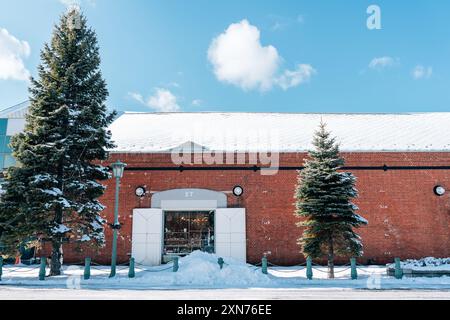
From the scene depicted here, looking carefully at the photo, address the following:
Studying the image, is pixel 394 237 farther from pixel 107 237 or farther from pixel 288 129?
pixel 107 237

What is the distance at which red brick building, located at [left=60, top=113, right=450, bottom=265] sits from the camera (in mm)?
18266

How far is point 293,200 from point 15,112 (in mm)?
23685

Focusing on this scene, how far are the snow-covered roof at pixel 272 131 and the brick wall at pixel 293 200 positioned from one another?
815 mm

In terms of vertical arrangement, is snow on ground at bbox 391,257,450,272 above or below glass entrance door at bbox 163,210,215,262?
below

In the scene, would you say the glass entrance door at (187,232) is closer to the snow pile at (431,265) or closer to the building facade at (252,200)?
the building facade at (252,200)

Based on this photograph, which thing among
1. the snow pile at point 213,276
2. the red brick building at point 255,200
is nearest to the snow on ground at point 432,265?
the red brick building at point 255,200

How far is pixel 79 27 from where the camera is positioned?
15305 mm

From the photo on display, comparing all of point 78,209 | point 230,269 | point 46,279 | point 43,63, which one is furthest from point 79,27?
point 230,269

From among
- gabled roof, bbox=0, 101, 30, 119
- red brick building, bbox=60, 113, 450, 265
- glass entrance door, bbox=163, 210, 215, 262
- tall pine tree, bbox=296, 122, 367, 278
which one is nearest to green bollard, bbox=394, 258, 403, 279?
tall pine tree, bbox=296, 122, 367, 278

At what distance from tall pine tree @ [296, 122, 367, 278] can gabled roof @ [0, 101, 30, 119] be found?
24463mm

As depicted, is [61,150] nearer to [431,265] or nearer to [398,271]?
[398,271]

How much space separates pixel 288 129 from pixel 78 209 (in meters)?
13.9

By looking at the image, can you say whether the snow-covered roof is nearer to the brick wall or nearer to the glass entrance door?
the brick wall

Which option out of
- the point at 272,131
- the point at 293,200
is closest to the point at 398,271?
the point at 293,200
